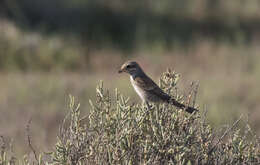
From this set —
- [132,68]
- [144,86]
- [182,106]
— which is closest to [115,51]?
[132,68]

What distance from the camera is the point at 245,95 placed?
16.2m

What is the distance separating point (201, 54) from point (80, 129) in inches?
607

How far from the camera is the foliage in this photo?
550 centimetres

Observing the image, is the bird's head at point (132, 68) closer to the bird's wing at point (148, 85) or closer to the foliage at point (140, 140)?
the bird's wing at point (148, 85)

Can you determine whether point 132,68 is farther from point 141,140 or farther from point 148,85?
point 141,140

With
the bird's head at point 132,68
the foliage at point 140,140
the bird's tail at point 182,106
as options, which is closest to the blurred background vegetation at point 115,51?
the bird's head at point 132,68

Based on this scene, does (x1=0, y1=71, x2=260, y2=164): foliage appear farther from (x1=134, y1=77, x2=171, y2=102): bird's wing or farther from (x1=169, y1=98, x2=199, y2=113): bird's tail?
(x1=134, y1=77, x2=171, y2=102): bird's wing

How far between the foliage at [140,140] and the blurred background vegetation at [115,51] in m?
8.06

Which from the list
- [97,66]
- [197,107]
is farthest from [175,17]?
[197,107]

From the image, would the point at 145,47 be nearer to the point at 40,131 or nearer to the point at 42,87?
the point at 42,87

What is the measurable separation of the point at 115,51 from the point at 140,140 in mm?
16008

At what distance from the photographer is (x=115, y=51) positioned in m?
21.5

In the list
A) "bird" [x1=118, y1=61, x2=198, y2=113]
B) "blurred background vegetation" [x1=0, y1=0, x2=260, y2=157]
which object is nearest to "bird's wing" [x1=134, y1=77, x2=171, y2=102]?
"bird" [x1=118, y1=61, x2=198, y2=113]

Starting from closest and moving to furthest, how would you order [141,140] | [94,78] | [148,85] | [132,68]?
[141,140] → [148,85] → [132,68] → [94,78]
